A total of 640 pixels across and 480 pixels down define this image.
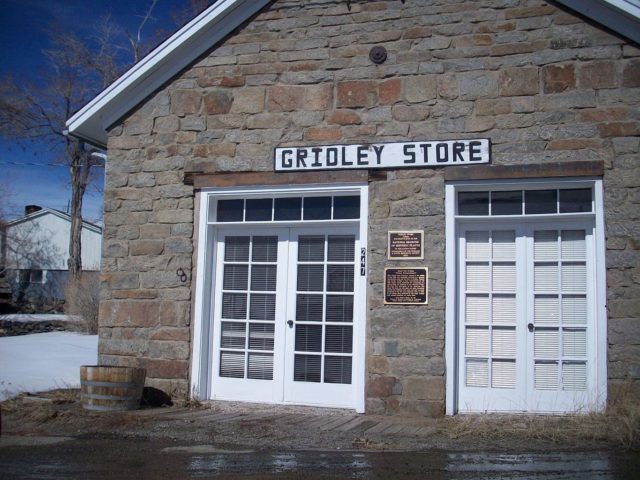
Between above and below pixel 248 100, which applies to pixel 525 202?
below

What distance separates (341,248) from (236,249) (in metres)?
1.42

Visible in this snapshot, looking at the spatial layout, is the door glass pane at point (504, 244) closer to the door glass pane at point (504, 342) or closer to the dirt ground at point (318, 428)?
the door glass pane at point (504, 342)

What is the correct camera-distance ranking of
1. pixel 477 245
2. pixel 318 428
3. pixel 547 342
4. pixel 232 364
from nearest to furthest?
pixel 318 428 < pixel 547 342 < pixel 477 245 < pixel 232 364

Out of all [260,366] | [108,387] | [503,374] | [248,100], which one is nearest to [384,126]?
[248,100]

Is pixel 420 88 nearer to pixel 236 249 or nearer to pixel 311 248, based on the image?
pixel 311 248

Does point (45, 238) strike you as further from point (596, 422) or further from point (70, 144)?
point (596, 422)

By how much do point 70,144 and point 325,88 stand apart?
83.1 ft

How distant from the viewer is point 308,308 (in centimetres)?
868

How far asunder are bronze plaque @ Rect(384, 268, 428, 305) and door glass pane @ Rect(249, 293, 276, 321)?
1545 millimetres

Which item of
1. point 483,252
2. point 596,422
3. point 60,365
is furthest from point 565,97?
point 60,365

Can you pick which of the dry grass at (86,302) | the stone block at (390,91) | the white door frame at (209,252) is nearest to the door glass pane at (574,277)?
the white door frame at (209,252)

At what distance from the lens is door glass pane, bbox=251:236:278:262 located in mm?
8938

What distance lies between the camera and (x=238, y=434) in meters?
7.01

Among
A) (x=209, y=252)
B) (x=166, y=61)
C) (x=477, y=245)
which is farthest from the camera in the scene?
(x=166, y=61)
